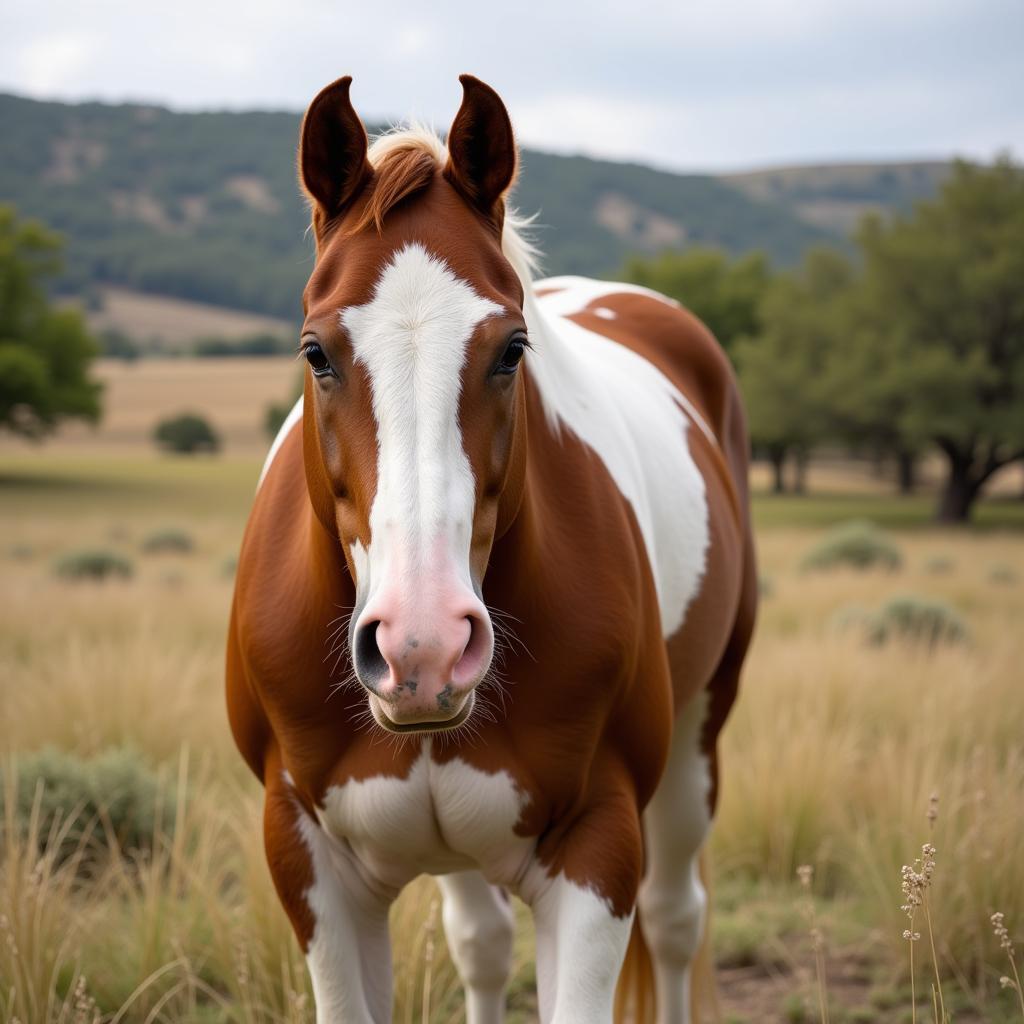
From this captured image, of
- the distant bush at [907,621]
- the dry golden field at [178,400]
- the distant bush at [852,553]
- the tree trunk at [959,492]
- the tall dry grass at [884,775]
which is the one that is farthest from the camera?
the dry golden field at [178,400]

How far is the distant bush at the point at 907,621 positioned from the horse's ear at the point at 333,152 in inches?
275

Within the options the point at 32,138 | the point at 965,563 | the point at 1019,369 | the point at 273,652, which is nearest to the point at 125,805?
the point at 273,652

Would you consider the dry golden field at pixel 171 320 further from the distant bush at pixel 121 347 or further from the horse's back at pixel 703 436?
the horse's back at pixel 703 436

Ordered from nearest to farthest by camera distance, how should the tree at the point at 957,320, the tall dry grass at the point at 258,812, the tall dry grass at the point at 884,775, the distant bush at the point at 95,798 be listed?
1. the tall dry grass at the point at 258,812
2. the tall dry grass at the point at 884,775
3. the distant bush at the point at 95,798
4. the tree at the point at 957,320

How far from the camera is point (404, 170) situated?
1822mm

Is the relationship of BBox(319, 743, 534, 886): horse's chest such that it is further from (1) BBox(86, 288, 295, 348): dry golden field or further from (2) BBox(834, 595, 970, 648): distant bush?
(1) BBox(86, 288, 295, 348): dry golden field

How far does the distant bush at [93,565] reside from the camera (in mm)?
12430

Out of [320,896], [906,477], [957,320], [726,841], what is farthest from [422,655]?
[906,477]

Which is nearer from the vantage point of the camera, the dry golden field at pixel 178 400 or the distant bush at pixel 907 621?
the distant bush at pixel 907 621

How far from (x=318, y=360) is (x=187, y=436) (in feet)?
151

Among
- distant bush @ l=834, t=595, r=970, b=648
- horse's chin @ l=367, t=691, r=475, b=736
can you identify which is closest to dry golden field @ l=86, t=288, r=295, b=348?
distant bush @ l=834, t=595, r=970, b=648

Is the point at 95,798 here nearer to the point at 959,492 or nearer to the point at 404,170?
the point at 404,170

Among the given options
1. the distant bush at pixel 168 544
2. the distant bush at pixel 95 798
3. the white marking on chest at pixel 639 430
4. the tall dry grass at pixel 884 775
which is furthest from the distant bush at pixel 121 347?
the white marking on chest at pixel 639 430

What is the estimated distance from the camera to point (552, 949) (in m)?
2.06
